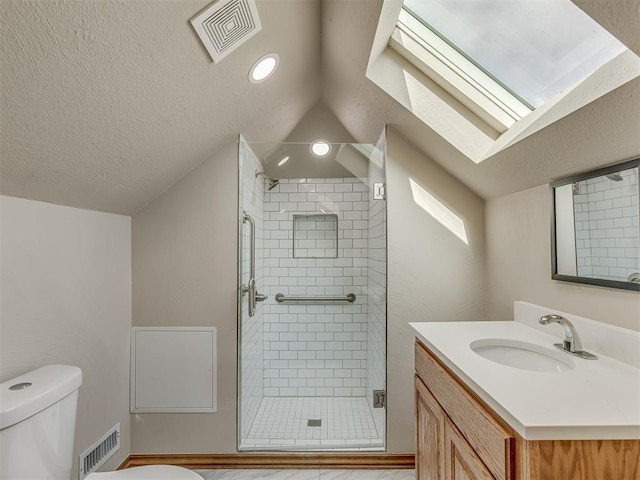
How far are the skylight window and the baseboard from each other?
6.27 feet

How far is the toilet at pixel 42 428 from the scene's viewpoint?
1.03m

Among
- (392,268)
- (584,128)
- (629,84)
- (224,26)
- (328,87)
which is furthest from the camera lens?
(328,87)

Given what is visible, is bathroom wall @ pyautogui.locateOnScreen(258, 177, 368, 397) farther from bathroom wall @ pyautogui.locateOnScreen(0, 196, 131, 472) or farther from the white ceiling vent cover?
the white ceiling vent cover

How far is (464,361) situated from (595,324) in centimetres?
51

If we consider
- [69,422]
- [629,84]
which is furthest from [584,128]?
[69,422]

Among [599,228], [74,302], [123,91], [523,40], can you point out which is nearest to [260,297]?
[74,302]

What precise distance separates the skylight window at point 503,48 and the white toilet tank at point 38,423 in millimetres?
2050

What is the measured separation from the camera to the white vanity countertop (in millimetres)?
732

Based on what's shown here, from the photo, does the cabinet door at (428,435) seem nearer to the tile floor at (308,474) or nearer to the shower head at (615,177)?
the tile floor at (308,474)

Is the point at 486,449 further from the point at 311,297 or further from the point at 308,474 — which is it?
the point at 311,297

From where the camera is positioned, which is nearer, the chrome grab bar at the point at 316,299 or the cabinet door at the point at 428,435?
the cabinet door at the point at 428,435

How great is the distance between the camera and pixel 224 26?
Answer: 1245 millimetres

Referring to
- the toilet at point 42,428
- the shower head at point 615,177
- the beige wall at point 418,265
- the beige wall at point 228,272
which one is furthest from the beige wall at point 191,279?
the shower head at point 615,177

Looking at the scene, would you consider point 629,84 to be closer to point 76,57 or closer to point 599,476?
point 599,476
